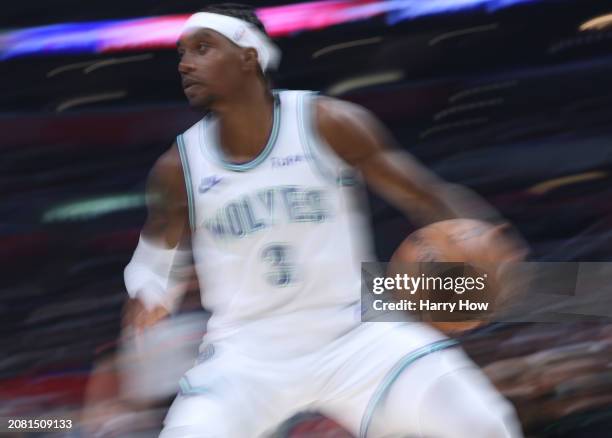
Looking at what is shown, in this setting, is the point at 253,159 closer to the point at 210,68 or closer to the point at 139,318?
the point at 210,68

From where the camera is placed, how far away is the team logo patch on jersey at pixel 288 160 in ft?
8.25

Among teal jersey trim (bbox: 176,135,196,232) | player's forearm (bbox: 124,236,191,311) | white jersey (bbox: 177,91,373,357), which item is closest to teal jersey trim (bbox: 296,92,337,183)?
white jersey (bbox: 177,91,373,357)

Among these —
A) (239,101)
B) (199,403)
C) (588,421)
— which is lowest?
(588,421)

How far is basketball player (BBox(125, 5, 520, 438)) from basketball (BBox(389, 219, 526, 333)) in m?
0.05

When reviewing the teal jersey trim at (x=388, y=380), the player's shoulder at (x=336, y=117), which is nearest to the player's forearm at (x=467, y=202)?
the player's shoulder at (x=336, y=117)

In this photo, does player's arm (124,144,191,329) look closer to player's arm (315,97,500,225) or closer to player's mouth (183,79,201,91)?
player's mouth (183,79,201,91)

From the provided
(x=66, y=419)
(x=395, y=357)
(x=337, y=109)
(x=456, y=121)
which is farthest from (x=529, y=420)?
(x=66, y=419)

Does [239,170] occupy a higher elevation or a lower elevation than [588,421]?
higher

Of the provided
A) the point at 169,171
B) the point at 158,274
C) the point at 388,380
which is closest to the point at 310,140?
the point at 169,171

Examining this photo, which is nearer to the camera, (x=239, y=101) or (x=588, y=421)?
(x=239, y=101)

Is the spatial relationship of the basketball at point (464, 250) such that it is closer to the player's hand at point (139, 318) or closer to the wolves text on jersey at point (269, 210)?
the wolves text on jersey at point (269, 210)

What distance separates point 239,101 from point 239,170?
20 centimetres

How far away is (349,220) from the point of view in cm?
257

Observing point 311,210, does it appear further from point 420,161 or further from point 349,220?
point 420,161
